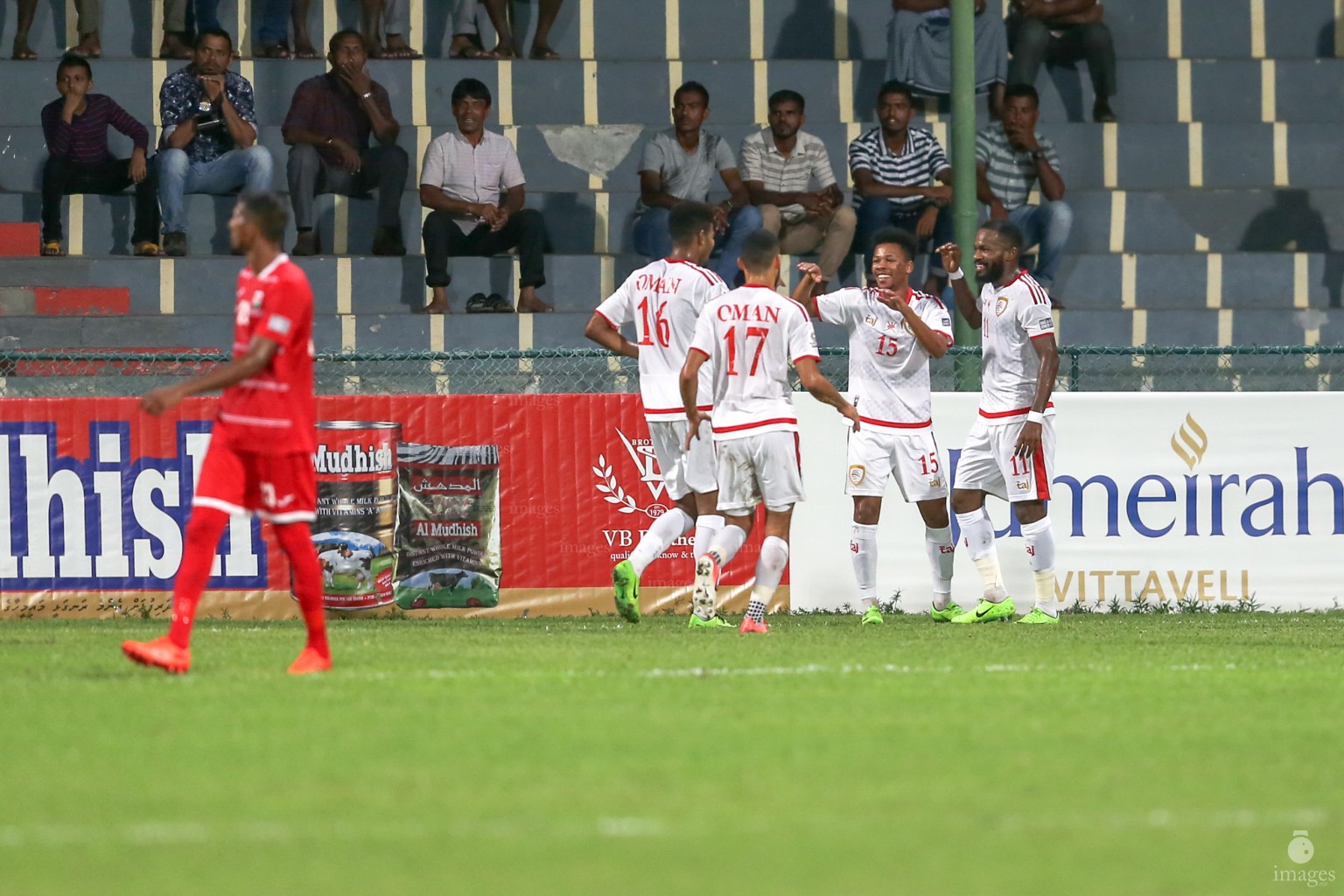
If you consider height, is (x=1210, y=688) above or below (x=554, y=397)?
below

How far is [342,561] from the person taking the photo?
464 inches

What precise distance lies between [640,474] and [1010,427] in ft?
8.10

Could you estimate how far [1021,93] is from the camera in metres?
16.8

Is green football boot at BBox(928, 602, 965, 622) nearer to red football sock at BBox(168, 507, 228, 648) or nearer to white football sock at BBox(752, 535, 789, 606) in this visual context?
white football sock at BBox(752, 535, 789, 606)

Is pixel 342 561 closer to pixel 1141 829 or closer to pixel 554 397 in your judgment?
pixel 554 397

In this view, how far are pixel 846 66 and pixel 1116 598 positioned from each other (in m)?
7.95

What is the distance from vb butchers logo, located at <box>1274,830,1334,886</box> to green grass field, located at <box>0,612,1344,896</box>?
0.12 ft

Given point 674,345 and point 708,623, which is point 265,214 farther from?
point 708,623

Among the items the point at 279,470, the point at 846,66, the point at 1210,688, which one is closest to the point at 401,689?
the point at 279,470

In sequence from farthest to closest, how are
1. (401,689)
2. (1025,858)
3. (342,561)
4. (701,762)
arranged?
(342,561) → (401,689) → (701,762) → (1025,858)

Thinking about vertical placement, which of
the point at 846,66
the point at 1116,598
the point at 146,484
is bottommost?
the point at 1116,598

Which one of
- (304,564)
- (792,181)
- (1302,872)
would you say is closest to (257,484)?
(304,564)

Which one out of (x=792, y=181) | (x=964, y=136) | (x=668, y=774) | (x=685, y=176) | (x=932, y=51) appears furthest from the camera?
(x=932, y=51)

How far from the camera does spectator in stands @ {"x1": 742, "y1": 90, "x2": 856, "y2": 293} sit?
53.8 feet
